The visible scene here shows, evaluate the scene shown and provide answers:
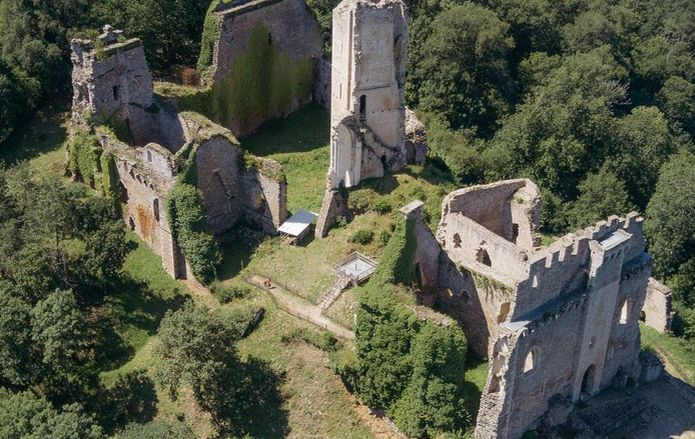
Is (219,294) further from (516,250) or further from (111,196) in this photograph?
(516,250)

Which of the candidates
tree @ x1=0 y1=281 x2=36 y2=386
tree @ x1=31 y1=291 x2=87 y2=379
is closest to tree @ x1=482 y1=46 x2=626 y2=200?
tree @ x1=31 y1=291 x2=87 y2=379

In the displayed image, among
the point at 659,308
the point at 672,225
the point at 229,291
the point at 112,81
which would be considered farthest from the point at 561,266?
the point at 112,81

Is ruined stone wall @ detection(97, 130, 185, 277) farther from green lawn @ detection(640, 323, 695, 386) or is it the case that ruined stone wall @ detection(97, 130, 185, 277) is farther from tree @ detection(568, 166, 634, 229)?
tree @ detection(568, 166, 634, 229)

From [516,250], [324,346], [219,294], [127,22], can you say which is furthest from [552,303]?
[127,22]

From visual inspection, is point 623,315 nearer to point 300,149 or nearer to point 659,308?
point 659,308

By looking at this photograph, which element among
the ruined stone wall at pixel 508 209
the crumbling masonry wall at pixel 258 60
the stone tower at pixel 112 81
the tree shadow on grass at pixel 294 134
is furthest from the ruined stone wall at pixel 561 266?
the crumbling masonry wall at pixel 258 60

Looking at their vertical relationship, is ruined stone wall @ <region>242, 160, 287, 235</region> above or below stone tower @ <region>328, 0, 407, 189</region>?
below
